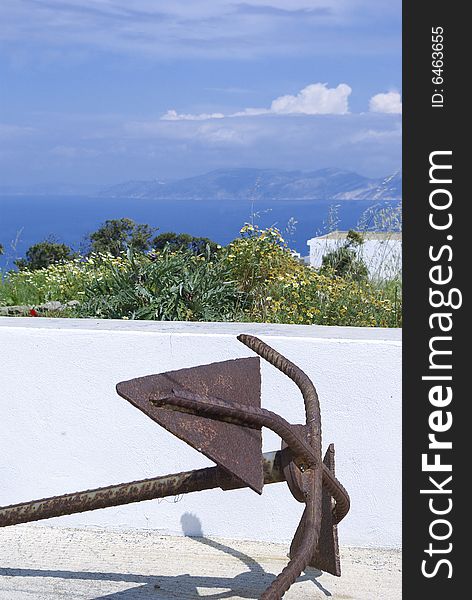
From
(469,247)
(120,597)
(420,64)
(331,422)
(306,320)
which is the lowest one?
(120,597)

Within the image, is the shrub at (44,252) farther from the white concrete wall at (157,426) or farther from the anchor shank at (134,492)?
the anchor shank at (134,492)

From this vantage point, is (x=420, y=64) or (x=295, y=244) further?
(x=295, y=244)

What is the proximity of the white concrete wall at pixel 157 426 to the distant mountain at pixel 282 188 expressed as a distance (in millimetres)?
806

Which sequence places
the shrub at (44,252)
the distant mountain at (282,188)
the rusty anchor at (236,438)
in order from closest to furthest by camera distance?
the rusty anchor at (236,438)
the distant mountain at (282,188)
the shrub at (44,252)

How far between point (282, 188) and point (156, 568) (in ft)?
37.7

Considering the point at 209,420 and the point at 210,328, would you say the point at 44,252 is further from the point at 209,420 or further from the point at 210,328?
the point at 209,420

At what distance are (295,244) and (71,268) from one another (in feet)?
5.60

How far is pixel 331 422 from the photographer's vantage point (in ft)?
11.6

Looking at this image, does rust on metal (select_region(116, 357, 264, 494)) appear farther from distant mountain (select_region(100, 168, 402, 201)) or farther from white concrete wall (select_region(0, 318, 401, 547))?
distant mountain (select_region(100, 168, 402, 201))

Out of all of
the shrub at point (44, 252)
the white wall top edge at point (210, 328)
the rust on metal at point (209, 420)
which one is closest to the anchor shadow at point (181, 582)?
the white wall top edge at point (210, 328)

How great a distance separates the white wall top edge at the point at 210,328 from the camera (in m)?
3.54

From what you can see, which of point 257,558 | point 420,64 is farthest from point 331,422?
point 420,64

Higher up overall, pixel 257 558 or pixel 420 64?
pixel 420 64

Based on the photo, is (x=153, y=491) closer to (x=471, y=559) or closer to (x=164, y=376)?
(x=164, y=376)
